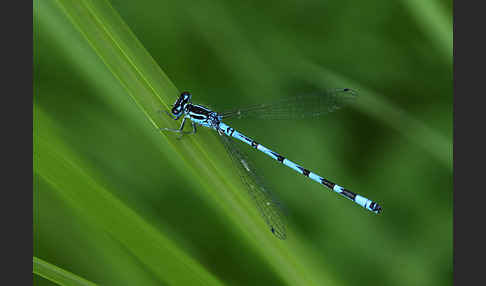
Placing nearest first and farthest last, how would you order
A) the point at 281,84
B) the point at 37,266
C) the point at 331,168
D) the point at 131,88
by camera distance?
the point at 37,266, the point at 131,88, the point at 331,168, the point at 281,84

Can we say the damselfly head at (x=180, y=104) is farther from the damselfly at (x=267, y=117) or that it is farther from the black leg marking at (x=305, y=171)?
the black leg marking at (x=305, y=171)

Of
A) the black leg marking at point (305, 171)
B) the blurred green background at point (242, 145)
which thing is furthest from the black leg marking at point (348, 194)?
the black leg marking at point (305, 171)

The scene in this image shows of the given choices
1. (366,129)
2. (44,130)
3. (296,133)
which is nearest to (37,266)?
(44,130)

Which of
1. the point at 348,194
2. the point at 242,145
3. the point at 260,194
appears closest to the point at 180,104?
the point at 242,145

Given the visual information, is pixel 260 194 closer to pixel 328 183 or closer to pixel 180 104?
pixel 328 183

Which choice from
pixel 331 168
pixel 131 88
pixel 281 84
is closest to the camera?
pixel 131 88

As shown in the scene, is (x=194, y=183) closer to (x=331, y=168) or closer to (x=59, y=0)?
(x=331, y=168)

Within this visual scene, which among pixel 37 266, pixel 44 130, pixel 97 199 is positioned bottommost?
pixel 37 266
